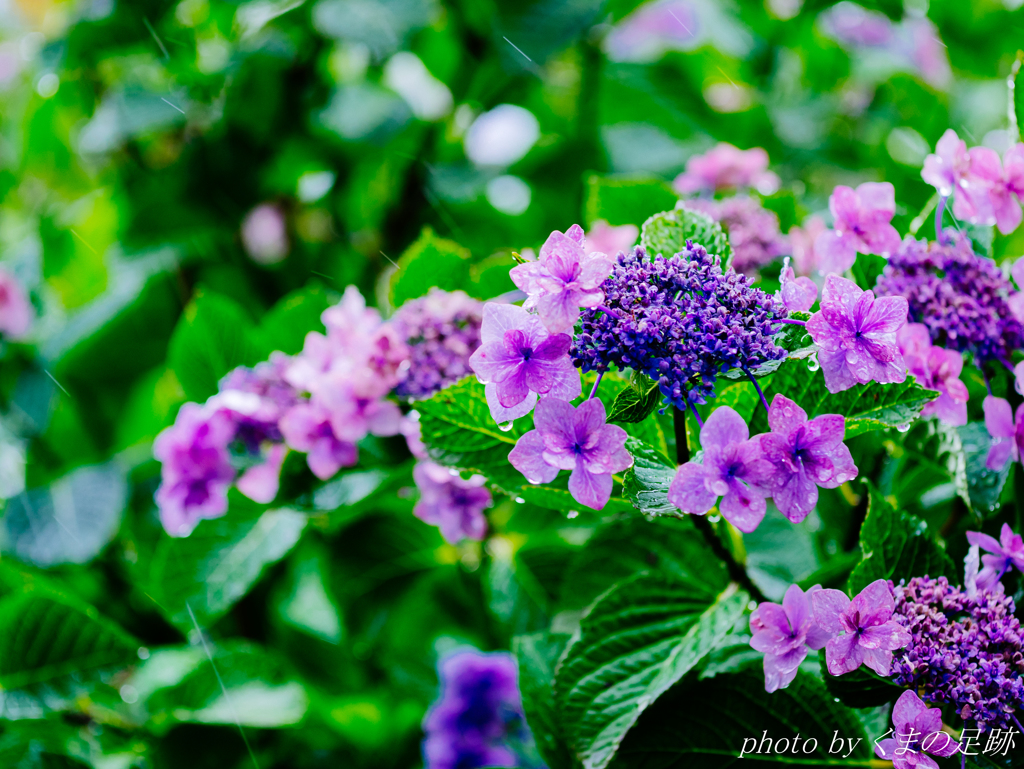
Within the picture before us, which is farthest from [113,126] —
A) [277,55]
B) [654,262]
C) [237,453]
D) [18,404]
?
[654,262]

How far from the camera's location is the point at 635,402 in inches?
17.9

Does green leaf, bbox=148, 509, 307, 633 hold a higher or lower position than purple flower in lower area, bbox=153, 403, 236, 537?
lower

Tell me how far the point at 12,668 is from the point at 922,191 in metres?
1.20

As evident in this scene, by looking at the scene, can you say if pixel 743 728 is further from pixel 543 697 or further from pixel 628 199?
pixel 628 199

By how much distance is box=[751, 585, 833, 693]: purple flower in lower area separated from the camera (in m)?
0.48

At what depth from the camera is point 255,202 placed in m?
1.32

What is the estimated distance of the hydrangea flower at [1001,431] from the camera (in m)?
0.56

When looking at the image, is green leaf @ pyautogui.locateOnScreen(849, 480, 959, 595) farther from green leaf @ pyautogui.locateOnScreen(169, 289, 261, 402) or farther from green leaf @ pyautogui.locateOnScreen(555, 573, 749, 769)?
green leaf @ pyautogui.locateOnScreen(169, 289, 261, 402)

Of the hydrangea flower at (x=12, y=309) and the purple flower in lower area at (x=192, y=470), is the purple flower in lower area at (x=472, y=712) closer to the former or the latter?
the purple flower in lower area at (x=192, y=470)

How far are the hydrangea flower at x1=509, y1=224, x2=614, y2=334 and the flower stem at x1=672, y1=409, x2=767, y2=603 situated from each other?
97 mm

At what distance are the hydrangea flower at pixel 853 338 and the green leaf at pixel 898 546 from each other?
11cm

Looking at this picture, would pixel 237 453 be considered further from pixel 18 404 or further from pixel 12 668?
pixel 18 404

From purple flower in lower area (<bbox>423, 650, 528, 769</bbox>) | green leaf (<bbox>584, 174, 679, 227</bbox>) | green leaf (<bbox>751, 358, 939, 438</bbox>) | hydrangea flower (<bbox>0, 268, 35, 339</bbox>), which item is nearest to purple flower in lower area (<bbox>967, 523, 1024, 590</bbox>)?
green leaf (<bbox>751, 358, 939, 438</bbox>)

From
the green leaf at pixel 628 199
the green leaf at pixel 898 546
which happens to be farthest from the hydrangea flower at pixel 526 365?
the green leaf at pixel 628 199
